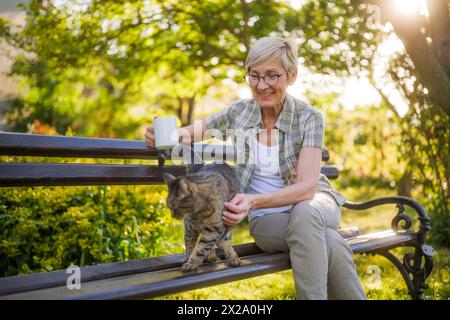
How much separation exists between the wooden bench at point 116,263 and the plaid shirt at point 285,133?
0.34 metres

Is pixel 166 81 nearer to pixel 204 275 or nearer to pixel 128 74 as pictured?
pixel 128 74

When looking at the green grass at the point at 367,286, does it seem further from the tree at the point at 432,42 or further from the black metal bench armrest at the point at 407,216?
the tree at the point at 432,42

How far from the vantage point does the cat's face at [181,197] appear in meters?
2.21

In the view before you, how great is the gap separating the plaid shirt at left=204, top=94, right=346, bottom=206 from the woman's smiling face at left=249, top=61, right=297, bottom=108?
0.31ft

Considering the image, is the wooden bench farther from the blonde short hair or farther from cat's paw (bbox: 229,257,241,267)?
the blonde short hair

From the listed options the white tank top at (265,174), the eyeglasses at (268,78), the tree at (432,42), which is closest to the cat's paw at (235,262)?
the white tank top at (265,174)

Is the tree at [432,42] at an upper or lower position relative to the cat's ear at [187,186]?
upper

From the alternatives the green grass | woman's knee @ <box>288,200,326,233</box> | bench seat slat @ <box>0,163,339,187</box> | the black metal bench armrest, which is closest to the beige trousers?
woman's knee @ <box>288,200,326,233</box>

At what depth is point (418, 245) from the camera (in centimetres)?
366

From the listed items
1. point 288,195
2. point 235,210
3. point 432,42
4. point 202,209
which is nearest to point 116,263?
point 202,209

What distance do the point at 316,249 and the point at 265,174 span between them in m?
0.64

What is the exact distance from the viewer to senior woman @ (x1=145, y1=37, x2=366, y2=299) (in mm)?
2412

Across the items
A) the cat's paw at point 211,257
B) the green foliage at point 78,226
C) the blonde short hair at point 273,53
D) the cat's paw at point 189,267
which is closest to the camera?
the cat's paw at point 189,267
